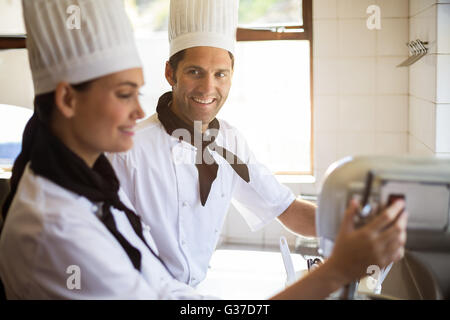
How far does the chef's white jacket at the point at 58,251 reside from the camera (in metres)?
0.83

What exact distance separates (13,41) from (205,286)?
2138 millimetres

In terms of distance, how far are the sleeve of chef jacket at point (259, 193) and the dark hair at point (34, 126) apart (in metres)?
0.73

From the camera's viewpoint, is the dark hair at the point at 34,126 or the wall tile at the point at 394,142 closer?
the dark hair at the point at 34,126

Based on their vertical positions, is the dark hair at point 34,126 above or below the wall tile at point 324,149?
above

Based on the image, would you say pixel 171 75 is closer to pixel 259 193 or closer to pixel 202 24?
pixel 202 24

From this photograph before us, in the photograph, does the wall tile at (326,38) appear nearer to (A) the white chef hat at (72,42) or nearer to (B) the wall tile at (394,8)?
(B) the wall tile at (394,8)

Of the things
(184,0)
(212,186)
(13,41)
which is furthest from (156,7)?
(212,186)

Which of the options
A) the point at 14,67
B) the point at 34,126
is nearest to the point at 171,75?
the point at 34,126

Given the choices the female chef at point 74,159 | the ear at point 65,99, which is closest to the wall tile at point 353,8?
the female chef at point 74,159

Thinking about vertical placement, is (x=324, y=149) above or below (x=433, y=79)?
below

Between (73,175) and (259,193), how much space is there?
0.77m

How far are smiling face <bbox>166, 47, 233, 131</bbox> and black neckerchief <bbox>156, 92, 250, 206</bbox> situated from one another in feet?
0.13

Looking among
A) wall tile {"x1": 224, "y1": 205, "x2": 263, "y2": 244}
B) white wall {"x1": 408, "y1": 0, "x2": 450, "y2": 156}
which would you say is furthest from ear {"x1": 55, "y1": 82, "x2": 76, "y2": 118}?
wall tile {"x1": 224, "y1": 205, "x2": 263, "y2": 244}

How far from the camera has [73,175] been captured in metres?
0.90
